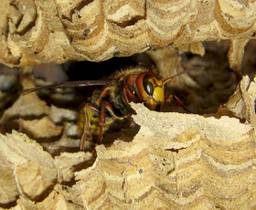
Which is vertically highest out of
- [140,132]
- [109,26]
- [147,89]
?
[109,26]

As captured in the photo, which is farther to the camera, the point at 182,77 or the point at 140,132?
the point at 182,77

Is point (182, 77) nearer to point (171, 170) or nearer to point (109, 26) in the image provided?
point (109, 26)

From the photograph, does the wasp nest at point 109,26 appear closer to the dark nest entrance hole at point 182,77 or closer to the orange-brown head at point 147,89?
the orange-brown head at point 147,89

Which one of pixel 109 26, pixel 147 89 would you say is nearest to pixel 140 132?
pixel 109 26

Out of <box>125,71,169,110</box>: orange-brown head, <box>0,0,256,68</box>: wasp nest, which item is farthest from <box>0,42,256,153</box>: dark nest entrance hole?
<box>0,0,256,68</box>: wasp nest

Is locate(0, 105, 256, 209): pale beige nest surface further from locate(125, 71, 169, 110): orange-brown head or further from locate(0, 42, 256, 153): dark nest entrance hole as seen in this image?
locate(0, 42, 256, 153): dark nest entrance hole

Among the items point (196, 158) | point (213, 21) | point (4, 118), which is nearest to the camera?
point (196, 158)

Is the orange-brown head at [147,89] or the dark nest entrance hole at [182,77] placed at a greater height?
the orange-brown head at [147,89]

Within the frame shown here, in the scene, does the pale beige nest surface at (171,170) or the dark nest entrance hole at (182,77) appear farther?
the dark nest entrance hole at (182,77)

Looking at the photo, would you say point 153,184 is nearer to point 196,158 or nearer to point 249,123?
point 196,158

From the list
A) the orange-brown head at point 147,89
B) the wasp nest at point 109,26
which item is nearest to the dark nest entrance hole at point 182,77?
the orange-brown head at point 147,89

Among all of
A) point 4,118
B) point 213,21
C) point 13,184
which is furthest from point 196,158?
point 4,118
